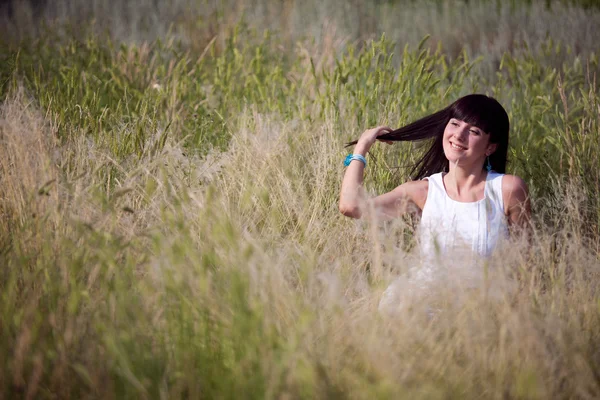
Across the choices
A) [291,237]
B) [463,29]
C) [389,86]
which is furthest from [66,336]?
[463,29]

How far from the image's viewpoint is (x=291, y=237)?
8.39 feet

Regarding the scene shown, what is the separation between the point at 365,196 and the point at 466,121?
56 cm

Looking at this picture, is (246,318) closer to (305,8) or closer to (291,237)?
(291,237)

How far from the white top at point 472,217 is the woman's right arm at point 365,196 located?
68mm

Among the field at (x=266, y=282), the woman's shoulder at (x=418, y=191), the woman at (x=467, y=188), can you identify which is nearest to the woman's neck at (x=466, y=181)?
the woman at (x=467, y=188)

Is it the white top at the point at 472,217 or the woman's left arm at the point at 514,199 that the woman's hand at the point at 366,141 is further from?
the woman's left arm at the point at 514,199

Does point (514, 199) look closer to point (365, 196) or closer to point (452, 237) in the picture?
point (452, 237)

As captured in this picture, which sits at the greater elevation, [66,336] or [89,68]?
[89,68]

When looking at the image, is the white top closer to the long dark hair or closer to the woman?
the woman

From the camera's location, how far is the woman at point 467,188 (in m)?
2.23

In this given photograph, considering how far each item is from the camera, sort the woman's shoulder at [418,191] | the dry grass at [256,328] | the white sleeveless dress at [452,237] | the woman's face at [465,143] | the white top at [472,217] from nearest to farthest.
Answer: the dry grass at [256,328] → the white sleeveless dress at [452,237] → the white top at [472,217] → the woman's face at [465,143] → the woman's shoulder at [418,191]

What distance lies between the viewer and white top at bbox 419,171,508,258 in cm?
218

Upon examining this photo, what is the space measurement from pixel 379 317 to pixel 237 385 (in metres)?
0.48

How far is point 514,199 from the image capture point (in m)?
2.29
